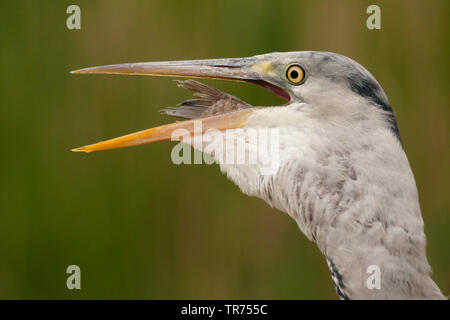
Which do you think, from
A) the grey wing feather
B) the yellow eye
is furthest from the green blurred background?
the yellow eye

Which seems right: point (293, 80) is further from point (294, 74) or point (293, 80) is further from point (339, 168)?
point (339, 168)

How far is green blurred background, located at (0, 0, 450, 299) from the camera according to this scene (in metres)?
1.97

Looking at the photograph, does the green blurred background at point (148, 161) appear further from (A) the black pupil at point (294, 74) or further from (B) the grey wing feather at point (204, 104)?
(A) the black pupil at point (294, 74)

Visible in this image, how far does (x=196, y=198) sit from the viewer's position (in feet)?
6.57

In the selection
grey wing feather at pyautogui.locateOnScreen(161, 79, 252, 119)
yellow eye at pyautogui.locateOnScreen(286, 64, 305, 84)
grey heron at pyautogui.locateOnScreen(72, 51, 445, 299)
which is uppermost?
yellow eye at pyautogui.locateOnScreen(286, 64, 305, 84)

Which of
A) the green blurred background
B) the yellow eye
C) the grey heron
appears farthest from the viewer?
the green blurred background

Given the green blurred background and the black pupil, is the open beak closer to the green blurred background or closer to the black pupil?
the black pupil

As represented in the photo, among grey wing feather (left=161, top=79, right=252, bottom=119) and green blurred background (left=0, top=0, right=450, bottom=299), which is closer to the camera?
Result: grey wing feather (left=161, top=79, right=252, bottom=119)

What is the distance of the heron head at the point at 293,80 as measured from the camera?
1000 mm

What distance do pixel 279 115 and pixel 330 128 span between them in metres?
0.11

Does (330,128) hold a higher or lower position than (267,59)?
lower
